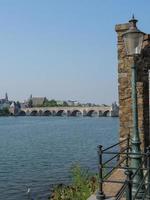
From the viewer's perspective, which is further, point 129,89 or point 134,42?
point 129,89

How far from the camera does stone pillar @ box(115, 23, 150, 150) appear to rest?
1200cm

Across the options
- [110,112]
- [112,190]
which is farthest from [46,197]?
[110,112]

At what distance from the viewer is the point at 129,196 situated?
6141mm

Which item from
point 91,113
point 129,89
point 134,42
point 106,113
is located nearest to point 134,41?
point 134,42

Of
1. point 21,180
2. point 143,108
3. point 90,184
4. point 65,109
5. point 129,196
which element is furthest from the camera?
point 65,109

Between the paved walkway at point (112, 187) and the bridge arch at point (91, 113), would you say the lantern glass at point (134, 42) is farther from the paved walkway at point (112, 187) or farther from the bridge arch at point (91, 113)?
the bridge arch at point (91, 113)

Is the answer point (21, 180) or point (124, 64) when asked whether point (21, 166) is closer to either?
point (21, 180)

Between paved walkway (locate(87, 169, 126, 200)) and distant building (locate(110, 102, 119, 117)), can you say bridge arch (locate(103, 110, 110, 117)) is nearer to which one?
distant building (locate(110, 102, 119, 117))

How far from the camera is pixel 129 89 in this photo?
12305mm

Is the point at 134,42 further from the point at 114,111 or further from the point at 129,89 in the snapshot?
the point at 114,111

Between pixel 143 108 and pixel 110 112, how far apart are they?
575 ft

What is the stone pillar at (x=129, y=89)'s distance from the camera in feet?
39.4

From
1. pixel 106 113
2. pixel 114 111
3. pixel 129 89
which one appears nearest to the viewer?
pixel 129 89

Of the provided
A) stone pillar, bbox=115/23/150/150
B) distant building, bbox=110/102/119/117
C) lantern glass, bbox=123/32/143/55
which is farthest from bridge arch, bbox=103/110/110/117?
lantern glass, bbox=123/32/143/55
